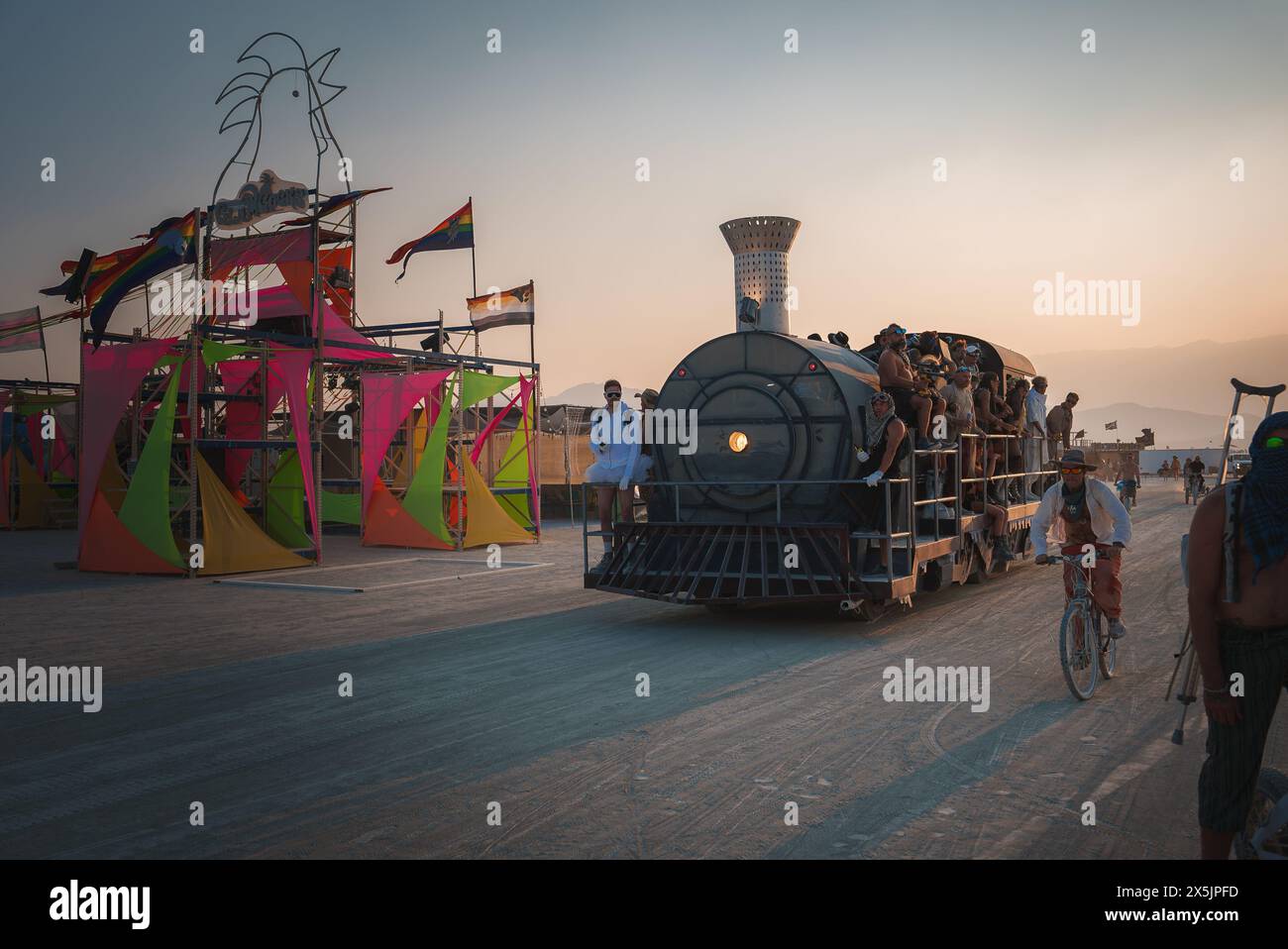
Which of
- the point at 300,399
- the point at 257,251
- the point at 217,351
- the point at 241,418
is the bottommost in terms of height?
the point at 241,418

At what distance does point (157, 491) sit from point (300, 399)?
2.67 metres

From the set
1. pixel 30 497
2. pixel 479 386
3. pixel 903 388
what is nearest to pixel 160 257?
pixel 479 386

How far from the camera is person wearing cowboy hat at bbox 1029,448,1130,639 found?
771cm

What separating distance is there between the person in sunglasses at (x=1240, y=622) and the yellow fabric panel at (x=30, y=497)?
3363 centimetres

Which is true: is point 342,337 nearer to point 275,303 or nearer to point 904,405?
point 275,303

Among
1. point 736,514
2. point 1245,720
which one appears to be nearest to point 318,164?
point 736,514

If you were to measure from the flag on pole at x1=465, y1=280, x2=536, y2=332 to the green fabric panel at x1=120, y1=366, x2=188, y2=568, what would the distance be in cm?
907

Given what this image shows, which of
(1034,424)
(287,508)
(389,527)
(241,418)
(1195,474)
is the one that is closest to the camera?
(1034,424)

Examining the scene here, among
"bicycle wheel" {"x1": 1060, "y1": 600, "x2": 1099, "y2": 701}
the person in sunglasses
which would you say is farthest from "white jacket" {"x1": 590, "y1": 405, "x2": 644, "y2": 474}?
the person in sunglasses

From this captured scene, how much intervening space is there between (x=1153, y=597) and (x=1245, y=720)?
9921 mm

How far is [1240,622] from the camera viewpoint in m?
3.62

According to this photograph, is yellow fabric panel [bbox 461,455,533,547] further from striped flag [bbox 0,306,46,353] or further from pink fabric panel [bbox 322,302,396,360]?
striped flag [bbox 0,306,46,353]
